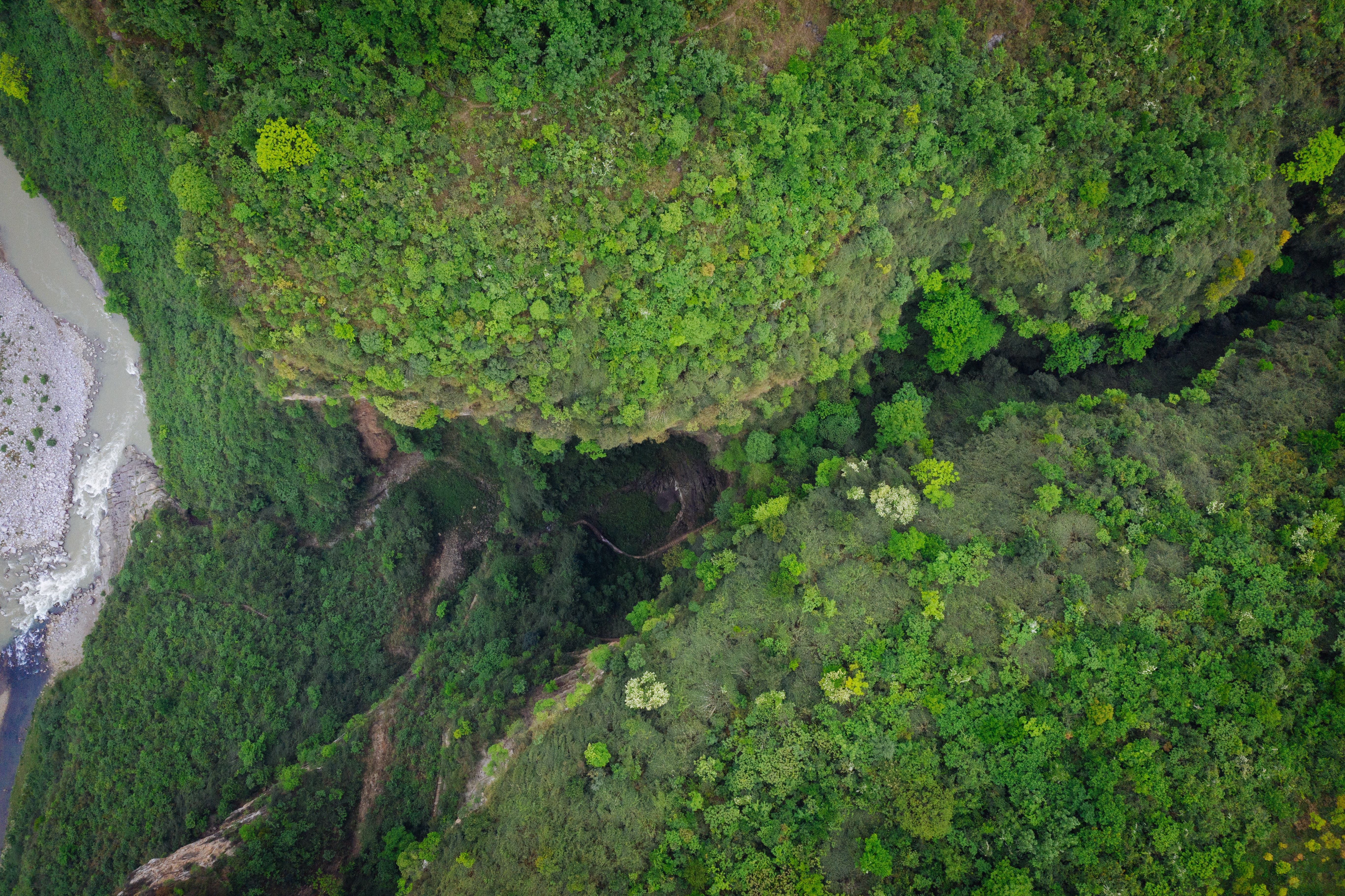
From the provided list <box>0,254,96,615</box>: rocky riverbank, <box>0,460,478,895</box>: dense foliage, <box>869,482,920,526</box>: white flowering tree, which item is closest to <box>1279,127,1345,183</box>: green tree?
<box>869,482,920,526</box>: white flowering tree

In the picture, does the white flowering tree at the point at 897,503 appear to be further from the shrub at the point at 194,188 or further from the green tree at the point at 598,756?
the shrub at the point at 194,188

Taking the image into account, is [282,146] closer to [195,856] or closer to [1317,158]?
[195,856]

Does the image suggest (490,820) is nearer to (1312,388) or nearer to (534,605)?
(534,605)

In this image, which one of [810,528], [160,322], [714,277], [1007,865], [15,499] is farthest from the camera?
[15,499]

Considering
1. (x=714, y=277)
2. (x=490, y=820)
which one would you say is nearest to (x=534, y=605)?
(x=490, y=820)

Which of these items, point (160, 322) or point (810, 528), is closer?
point (810, 528)

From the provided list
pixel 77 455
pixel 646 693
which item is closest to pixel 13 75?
pixel 77 455
